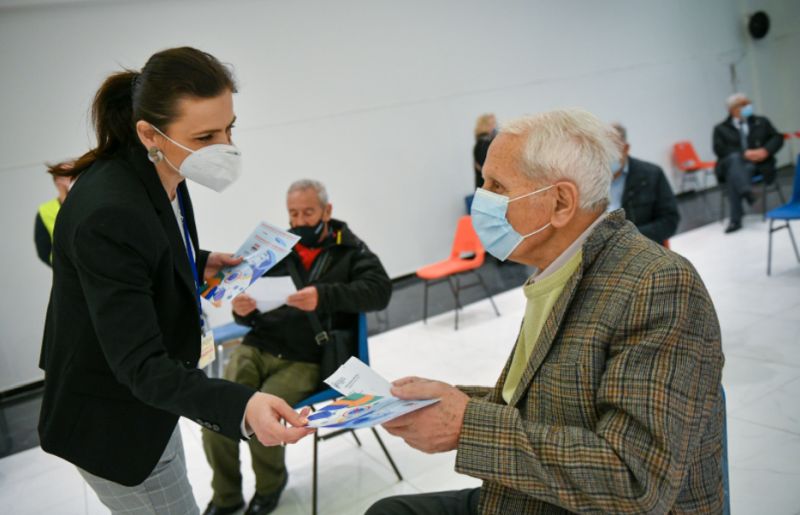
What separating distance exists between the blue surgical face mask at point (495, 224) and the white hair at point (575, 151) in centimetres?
9

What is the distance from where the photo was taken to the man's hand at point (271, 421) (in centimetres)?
117

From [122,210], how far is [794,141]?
13.2m

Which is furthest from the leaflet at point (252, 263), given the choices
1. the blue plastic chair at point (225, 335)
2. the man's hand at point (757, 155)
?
the man's hand at point (757, 155)

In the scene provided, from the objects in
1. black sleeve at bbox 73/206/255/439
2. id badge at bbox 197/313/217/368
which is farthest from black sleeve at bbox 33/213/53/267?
black sleeve at bbox 73/206/255/439

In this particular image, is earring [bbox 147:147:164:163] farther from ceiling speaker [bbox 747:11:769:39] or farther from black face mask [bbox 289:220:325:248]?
ceiling speaker [bbox 747:11:769:39]

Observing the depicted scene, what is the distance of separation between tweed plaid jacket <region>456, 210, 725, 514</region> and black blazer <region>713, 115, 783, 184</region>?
23.4 ft

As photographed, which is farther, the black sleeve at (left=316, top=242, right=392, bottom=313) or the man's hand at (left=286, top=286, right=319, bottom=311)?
the black sleeve at (left=316, top=242, right=392, bottom=313)

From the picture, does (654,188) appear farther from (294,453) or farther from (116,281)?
(116,281)

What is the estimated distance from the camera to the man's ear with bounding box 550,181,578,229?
1.31 meters

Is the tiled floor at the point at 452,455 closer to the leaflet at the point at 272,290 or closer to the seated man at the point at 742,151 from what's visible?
the leaflet at the point at 272,290

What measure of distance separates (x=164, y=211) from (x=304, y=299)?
1.28 meters

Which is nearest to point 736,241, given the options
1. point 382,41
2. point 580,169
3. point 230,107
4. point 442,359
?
point 442,359

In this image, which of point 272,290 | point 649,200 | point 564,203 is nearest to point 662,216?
point 649,200

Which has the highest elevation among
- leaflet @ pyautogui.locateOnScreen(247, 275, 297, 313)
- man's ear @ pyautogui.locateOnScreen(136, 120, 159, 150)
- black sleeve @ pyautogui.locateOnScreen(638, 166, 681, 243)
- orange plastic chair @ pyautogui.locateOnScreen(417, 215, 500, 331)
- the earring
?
man's ear @ pyautogui.locateOnScreen(136, 120, 159, 150)
